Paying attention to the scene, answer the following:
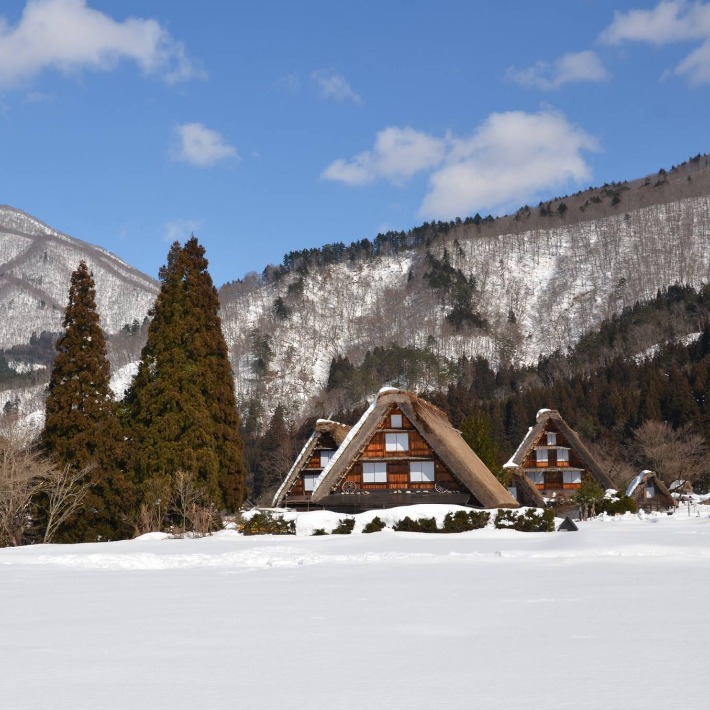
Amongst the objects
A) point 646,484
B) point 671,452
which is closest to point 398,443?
point 646,484

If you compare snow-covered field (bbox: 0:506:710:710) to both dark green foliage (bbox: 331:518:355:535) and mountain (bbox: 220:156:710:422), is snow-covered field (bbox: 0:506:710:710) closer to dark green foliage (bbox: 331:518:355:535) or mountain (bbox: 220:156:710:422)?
dark green foliage (bbox: 331:518:355:535)

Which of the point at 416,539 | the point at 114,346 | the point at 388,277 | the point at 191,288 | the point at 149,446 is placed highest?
the point at 388,277

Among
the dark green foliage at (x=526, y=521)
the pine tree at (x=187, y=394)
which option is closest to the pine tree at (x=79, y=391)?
the pine tree at (x=187, y=394)

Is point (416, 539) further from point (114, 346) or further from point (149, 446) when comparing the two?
point (114, 346)

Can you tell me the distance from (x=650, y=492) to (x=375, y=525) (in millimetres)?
36887

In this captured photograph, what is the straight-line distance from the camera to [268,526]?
2805 centimetres

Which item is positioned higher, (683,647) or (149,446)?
(149,446)

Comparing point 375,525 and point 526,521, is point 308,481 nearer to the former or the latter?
point 375,525

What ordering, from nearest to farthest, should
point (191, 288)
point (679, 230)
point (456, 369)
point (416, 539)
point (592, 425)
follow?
point (416, 539)
point (191, 288)
point (592, 425)
point (456, 369)
point (679, 230)

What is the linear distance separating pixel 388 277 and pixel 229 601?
18169 centimetres

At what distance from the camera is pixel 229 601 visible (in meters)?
10.7

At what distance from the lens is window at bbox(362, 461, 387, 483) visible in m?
35.0

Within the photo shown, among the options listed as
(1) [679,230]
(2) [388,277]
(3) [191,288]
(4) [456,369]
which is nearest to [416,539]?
(3) [191,288]

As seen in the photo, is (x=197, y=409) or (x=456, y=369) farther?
(x=456, y=369)
